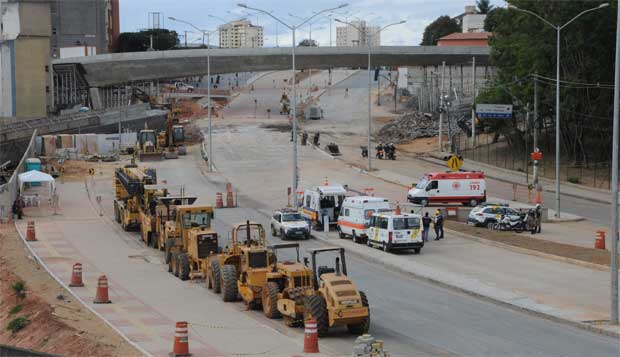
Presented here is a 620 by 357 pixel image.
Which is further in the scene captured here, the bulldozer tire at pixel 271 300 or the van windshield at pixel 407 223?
the van windshield at pixel 407 223

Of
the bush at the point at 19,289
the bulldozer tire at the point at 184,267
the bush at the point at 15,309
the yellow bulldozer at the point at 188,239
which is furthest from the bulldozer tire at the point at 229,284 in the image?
the bush at the point at 19,289

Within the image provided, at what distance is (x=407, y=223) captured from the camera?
121 feet

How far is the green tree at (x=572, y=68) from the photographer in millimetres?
65875

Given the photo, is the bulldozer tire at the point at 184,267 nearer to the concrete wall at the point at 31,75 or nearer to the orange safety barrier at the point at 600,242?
the orange safety barrier at the point at 600,242

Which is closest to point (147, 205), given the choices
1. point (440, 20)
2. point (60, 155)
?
point (60, 155)

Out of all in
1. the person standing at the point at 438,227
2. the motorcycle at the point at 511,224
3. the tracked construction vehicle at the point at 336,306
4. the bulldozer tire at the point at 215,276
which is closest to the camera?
the tracked construction vehicle at the point at 336,306

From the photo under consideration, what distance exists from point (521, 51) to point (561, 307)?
46.5m

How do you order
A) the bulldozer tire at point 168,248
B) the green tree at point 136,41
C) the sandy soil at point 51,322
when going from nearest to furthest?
the sandy soil at point 51,322 < the bulldozer tire at point 168,248 < the green tree at point 136,41

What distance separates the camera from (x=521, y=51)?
231ft

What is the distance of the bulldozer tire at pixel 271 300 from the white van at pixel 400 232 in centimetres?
1215

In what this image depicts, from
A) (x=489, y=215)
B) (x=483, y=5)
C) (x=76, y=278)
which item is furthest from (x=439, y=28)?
(x=76, y=278)

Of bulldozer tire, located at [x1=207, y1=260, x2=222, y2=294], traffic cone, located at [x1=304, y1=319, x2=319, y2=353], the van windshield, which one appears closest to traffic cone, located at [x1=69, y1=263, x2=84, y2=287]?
bulldozer tire, located at [x1=207, y1=260, x2=222, y2=294]

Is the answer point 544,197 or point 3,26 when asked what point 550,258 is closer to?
point 544,197

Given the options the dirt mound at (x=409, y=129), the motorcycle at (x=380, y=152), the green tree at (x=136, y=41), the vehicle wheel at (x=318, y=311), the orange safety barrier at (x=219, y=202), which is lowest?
the orange safety barrier at (x=219, y=202)
